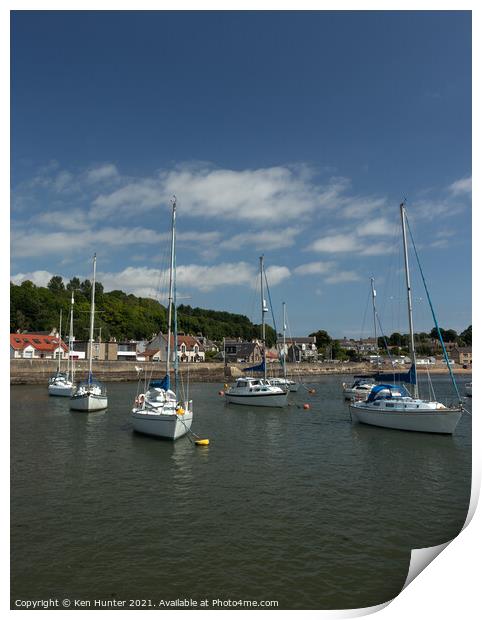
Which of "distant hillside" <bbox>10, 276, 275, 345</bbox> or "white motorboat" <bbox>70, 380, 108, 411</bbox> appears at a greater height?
"distant hillside" <bbox>10, 276, 275, 345</bbox>

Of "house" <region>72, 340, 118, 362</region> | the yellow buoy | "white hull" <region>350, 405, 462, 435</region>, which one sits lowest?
the yellow buoy

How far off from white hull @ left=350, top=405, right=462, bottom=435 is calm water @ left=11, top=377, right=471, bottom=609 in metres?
0.59

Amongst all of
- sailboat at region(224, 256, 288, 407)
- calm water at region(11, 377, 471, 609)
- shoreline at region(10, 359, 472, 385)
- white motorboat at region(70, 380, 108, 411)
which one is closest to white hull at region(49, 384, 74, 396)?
white motorboat at region(70, 380, 108, 411)

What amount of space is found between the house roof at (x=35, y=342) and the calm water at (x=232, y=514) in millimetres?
55119

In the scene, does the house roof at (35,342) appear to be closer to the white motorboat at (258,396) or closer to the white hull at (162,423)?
the white motorboat at (258,396)

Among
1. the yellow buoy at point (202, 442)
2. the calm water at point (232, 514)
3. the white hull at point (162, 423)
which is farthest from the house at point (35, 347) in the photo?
the yellow buoy at point (202, 442)

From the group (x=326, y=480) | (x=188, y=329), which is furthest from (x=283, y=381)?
(x=188, y=329)

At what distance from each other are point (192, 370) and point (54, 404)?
45746mm

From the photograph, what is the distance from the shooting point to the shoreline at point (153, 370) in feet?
211

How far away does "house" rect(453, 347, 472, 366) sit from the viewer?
370 feet

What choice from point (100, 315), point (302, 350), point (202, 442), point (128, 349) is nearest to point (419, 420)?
point (202, 442)

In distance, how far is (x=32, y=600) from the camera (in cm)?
851

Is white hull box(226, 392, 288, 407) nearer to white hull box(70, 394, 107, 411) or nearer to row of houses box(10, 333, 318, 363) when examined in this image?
white hull box(70, 394, 107, 411)

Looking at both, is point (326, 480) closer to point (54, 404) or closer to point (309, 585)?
point (309, 585)
